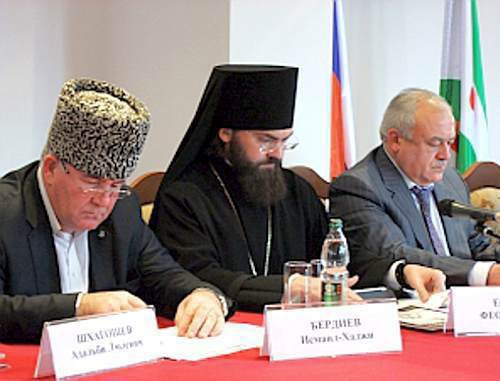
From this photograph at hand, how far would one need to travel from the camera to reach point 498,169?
560 cm

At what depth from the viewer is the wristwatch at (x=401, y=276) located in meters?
3.40

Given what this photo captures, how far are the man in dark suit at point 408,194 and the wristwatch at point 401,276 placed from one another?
334 mm

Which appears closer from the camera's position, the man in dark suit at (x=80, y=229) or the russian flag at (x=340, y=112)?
the man in dark suit at (x=80, y=229)

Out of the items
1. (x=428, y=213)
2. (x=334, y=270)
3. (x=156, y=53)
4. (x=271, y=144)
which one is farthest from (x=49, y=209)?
(x=156, y=53)

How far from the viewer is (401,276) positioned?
135 inches

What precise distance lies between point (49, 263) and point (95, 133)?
1.40 ft

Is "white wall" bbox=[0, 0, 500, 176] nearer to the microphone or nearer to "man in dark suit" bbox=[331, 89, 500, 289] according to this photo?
"man in dark suit" bbox=[331, 89, 500, 289]

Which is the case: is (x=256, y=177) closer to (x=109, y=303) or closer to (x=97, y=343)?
(x=109, y=303)

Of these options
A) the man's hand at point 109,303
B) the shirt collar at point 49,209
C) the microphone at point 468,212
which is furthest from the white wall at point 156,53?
the man's hand at point 109,303

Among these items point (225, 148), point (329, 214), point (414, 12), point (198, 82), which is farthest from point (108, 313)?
point (414, 12)

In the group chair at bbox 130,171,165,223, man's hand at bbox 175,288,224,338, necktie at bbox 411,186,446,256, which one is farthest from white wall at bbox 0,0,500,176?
man's hand at bbox 175,288,224,338

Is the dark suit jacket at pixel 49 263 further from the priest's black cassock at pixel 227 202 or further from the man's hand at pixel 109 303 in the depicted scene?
the priest's black cassock at pixel 227 202

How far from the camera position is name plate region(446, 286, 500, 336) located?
2812 mm

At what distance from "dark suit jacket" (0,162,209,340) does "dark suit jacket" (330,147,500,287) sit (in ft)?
2.82
